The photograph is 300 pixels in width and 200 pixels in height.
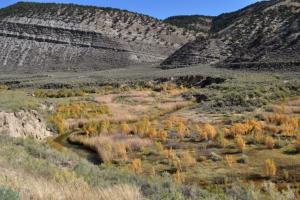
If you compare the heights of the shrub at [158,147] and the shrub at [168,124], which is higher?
the shrub at [158,147]

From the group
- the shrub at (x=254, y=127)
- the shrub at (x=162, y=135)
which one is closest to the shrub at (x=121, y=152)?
the shrub at (x=162, y=135)

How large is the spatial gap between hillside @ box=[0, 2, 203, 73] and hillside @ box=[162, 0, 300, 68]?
20.5 meters

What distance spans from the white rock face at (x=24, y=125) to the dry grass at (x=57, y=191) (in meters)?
16.4

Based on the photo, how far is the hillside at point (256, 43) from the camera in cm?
7494

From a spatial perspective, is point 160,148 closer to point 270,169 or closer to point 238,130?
point 238,130

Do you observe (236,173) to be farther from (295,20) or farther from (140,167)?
(295,20)

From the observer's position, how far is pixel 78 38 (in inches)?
4845

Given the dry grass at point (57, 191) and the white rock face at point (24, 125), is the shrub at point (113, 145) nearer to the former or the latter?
the white rock face at point (24, 125)

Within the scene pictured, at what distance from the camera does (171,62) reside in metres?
96.4

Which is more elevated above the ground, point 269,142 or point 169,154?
point 269,142

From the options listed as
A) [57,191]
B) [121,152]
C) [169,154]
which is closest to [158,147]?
[121,152]

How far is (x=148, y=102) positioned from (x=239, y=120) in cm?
1614

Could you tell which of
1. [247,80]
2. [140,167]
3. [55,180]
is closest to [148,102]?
[247,80]

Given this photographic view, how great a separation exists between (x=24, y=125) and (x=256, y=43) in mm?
63752
